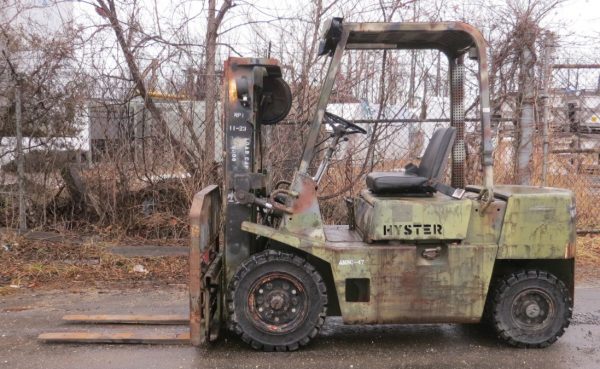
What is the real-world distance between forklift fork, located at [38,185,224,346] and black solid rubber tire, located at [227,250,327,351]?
0.79ft

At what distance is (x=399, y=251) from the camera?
14.4 ft

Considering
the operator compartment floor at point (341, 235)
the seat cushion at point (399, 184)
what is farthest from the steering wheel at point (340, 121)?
the operator compartment floor at point (341, 235)

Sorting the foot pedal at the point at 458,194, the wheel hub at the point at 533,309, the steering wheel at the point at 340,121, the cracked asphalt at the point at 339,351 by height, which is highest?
the steering wheel at the point at 340,121

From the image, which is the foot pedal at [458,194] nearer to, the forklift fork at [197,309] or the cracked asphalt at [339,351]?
the cracked asphalt at [339,351]

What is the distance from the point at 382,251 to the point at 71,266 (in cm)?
455

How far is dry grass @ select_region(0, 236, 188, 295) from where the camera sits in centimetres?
677

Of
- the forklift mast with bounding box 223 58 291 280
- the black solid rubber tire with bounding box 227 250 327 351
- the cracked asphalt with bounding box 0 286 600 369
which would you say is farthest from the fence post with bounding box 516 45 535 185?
the black solid rubber tire with bounding box 227 250 327 351

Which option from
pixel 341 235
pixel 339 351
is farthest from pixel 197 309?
pixel 341 235

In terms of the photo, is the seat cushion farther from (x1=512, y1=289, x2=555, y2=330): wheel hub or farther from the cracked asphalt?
the cracked asphalt

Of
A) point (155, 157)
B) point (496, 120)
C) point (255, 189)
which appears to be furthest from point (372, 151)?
point (255, 189)

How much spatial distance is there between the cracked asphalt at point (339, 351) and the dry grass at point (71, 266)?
1.26 m

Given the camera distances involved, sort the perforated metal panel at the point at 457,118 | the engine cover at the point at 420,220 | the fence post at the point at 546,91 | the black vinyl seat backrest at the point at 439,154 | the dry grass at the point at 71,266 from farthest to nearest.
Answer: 1. the fence post at the point at 546,91
2. the dry grass at the point at 71,266
3. the perforated metal panel at the point at 457,118
4. the black vinyl seat backrest at the point at 439,154
5. the engine cover at the point at 420,220

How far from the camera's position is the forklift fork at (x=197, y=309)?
168 inches

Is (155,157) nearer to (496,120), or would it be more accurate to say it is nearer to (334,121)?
(334,121)
